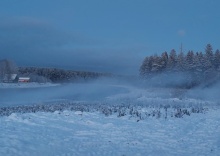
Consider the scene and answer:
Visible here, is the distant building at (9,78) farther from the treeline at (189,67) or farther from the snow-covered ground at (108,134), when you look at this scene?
the snow-covered ground at (108,134)

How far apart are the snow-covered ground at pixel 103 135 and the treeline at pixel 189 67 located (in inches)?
1791

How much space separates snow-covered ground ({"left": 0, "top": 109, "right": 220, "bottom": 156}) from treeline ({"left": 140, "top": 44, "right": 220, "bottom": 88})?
4549cm

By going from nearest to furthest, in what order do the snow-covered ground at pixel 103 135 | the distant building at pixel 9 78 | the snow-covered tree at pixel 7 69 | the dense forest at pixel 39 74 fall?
1. the snow-covered ground at pixel 103 135
2. the distant building at pixel 9 78
3. the snow-covered tree at pixel 7 69
4. the dense forest at pixel 39 74

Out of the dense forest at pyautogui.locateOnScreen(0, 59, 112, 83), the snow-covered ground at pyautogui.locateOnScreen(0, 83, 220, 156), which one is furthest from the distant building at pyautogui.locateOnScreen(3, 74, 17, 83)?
the snow-covered ground at pyautogui.locateOnScreen(0, 83, 220, 156)

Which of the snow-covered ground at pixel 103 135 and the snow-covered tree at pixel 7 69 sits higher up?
the snow-covered tree at pixel 7 69

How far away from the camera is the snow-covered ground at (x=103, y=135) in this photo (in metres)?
11.2

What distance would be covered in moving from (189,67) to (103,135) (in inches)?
2127

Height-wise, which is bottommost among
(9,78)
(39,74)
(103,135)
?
(103,135)

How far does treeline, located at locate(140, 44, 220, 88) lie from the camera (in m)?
63.0

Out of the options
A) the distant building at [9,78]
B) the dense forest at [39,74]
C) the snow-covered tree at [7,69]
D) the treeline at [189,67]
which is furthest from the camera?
the dense forest at [39,74]

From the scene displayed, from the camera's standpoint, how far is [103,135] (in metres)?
13.9

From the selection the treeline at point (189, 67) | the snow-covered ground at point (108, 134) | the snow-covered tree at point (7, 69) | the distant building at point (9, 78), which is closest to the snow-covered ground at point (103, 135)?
the snow-covered ground at point (108, 134)

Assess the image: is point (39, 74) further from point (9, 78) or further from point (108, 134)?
point (108, 134)

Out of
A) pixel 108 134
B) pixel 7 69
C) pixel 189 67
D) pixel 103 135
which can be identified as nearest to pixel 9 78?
pixel 7 69
